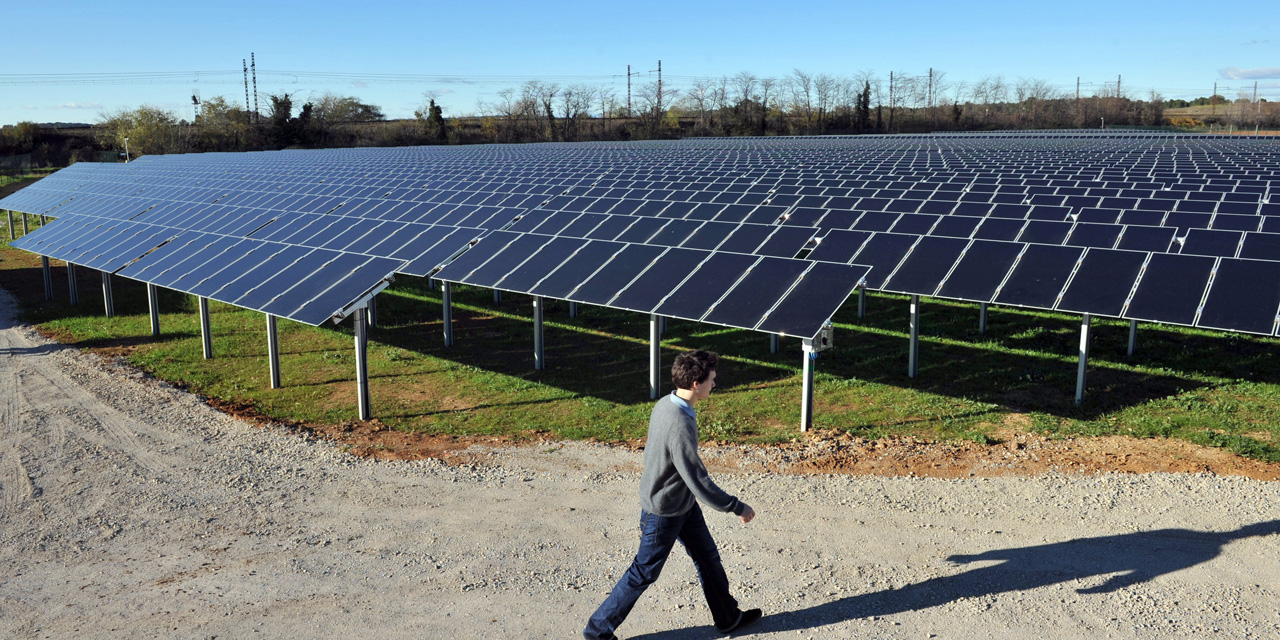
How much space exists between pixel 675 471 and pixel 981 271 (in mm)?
10239

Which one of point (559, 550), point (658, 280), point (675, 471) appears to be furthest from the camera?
point (658, 280)

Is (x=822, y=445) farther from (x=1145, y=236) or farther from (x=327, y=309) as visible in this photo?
(x=1145, y=236)

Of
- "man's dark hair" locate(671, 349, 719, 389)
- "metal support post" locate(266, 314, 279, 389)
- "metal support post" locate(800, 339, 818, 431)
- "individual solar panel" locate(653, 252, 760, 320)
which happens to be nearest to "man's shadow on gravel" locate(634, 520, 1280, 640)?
"man's dark hair" locate(671, 349, 719, 389)

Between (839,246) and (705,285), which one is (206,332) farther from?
(839,246)

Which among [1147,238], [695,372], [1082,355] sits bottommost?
[1082,355]

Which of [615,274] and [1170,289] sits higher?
[615,274]

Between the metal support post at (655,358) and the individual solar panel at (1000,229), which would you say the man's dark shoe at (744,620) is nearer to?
the metal support post at (655,358)

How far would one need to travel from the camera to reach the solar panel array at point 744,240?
1305 cm

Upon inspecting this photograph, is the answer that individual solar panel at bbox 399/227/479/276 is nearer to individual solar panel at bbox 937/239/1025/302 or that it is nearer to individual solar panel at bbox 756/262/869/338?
individual solar panel at bbox 756/262/869/338

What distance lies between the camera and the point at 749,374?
52.7 feet

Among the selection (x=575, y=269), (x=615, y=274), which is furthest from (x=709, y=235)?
(x=615, y=274)

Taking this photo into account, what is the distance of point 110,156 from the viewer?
266ft

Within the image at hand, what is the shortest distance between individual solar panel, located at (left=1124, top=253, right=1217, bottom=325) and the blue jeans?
28.2 feet

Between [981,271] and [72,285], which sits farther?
[72,285]
